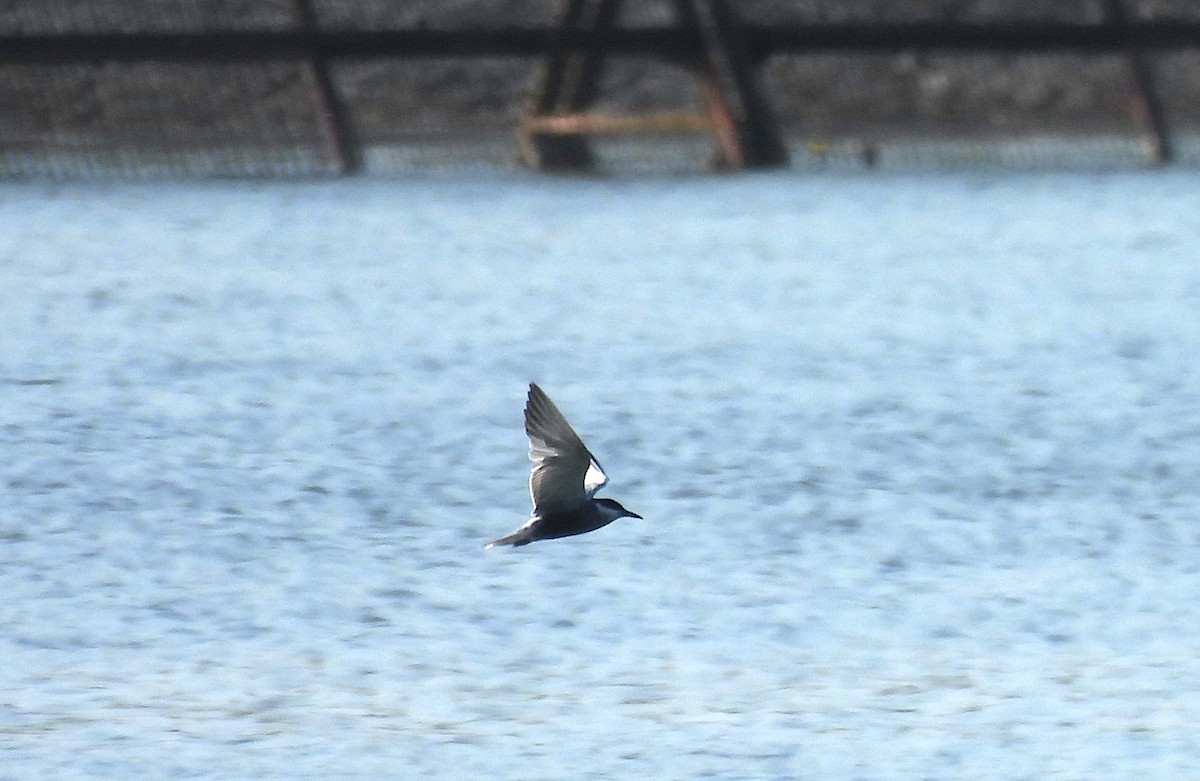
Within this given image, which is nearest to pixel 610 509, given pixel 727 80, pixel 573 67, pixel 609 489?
pixel 609 489

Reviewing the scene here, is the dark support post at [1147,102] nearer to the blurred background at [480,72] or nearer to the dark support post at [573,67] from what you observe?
the blurred background at [480,72]

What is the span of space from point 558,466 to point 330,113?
9374 millimetres

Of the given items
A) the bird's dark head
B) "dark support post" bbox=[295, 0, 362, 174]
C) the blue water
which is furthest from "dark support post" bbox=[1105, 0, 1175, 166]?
the bird's dark head

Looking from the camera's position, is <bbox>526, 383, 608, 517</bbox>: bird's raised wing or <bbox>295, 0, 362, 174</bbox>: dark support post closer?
<bbox>526, 383, 608, 517</bbox>: bird's raised wing

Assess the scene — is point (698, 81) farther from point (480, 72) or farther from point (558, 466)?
point (558, 466)

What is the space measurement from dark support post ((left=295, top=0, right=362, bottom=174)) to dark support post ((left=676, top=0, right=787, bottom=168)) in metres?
2.25

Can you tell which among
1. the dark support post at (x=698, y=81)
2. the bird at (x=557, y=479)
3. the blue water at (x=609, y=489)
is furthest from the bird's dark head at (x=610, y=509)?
the dark support post at (x=698, y=81)

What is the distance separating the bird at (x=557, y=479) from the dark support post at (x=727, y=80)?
29.0ft

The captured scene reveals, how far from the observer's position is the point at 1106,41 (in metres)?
14.1

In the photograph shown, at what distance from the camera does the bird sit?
197 inches

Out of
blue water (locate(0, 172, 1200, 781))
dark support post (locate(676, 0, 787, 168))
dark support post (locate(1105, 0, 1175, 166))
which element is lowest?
blue water (locate(0, 172, 1200, 781))

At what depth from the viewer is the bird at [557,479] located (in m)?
5.00

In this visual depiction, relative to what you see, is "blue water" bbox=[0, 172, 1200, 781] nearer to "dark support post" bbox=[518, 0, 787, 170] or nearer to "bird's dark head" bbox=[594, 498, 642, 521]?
"bird's dark head" bbox=[594, 498, 642, 521]

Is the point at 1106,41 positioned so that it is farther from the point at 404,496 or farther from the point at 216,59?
the point at 404,496
